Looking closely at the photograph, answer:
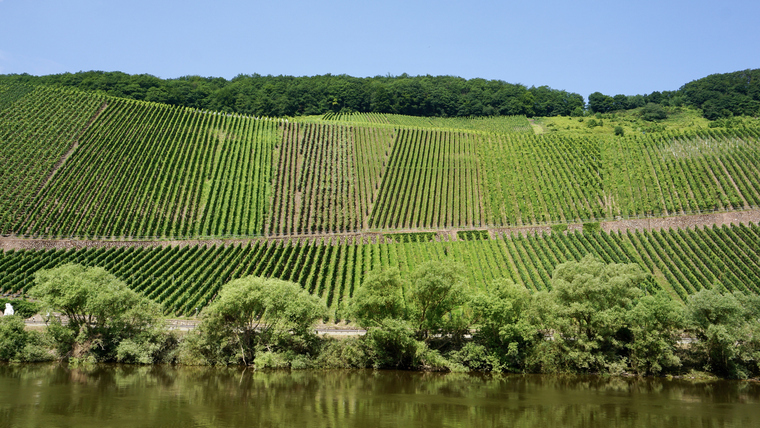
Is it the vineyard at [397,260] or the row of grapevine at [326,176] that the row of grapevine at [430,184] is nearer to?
the row of grapevine at [326,176]

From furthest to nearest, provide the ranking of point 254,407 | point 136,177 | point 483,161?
point 483,161, point 136,177, point 254,407

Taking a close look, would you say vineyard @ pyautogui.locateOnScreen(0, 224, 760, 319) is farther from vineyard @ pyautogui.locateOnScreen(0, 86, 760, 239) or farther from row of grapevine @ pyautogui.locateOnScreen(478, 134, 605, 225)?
row of grapevine @ pyautogui.locateOnScreen(478, 134, 605, 225)

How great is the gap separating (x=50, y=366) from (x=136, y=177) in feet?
155

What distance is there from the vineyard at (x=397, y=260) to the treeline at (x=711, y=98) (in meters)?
106

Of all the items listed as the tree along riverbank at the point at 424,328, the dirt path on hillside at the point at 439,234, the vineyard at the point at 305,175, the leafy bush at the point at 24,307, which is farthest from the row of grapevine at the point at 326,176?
the tree along riverbank at the point at 424,328

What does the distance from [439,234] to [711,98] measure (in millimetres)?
138347

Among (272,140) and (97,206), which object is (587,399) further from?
(272,140)

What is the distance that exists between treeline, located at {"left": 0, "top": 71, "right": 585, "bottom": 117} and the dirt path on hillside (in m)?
87.4

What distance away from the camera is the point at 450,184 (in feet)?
311

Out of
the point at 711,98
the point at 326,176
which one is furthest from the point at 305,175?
the point at 711,98

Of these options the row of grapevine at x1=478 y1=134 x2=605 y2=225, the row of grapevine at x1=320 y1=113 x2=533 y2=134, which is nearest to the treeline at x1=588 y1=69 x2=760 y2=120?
the row of grapevine at x1=320 y1=113 x2=533 y2=134

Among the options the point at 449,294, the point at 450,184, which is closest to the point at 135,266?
the point at 449,294

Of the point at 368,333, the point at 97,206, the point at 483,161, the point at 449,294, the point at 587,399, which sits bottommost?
the point at 587,399

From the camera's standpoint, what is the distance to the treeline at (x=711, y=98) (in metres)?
160
